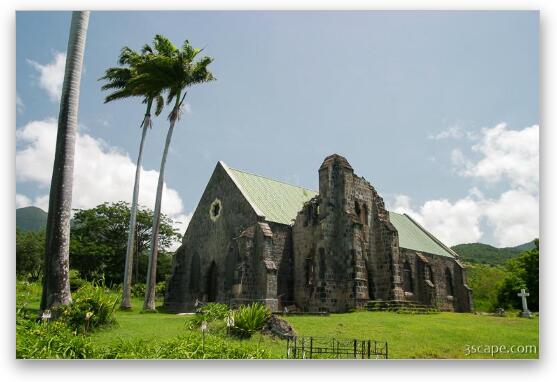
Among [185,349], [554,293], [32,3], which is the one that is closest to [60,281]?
[185,349]

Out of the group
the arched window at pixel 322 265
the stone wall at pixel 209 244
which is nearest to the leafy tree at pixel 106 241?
the stone wall at pixel 209 244

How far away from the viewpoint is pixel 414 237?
3177 cm

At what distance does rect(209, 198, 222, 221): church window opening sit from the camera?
2368 cm

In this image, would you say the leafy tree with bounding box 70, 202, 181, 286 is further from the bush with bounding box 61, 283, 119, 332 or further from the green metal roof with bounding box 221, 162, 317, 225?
the bush with bounding box 61, 283, 119, 332

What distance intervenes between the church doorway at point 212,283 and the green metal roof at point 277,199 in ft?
13.5

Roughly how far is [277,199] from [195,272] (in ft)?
20.3

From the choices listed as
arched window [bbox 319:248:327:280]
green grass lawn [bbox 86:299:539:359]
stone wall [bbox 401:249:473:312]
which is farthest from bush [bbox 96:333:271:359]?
stone wall [bbox 401:249:473:312]

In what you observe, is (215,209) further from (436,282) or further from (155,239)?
(436,282)

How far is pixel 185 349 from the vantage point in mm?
9312

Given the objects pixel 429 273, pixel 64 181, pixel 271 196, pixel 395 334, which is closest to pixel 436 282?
pixel 429 273

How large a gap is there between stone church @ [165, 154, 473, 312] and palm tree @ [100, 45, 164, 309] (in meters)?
3.53

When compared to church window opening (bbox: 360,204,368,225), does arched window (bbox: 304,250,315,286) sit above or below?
below

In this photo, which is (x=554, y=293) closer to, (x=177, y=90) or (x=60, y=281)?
(x=60, y=281)

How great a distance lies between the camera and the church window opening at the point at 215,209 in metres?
23.7
